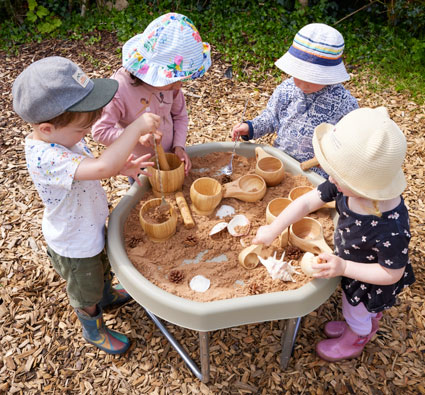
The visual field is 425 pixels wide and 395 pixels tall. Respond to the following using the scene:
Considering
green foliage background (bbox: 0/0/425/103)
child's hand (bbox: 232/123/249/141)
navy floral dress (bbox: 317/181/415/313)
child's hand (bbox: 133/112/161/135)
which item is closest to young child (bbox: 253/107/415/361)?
navy floral dress (bbox: 317/181/415/313)

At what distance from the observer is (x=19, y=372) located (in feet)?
6.47

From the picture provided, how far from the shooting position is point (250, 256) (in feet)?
4.88

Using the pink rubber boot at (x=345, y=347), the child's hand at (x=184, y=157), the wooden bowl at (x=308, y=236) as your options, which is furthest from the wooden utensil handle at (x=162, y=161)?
the pink rubber boot at (x=345, y=347)

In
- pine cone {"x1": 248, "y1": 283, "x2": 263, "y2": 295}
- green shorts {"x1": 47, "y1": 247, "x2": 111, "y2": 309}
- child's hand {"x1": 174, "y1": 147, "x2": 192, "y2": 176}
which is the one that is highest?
child's hand {"x1": 174, "y1": 147, "x2": 192, "y2": 176}

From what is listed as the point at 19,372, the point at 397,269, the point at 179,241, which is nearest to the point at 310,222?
the point at 397,269

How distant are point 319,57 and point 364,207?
2.73 feet

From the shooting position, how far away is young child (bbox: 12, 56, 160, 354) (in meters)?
1.23

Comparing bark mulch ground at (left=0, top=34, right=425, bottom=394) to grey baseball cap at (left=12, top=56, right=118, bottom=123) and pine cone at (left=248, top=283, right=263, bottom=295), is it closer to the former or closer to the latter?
pine cone at (left=248, top=283, right=263, bottom=295)

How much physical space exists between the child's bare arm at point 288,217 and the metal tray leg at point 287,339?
418 mm

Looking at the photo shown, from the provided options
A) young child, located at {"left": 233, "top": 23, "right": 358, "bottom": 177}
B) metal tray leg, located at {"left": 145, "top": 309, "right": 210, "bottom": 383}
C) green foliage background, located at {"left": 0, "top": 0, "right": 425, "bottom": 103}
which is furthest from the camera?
green foliage background, located at {"left": 0, "top": 0, "right": 425, "bottom": 103}

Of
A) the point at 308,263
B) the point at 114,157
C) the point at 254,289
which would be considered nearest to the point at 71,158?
the point at 114,157

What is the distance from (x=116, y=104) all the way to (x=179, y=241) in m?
0.72

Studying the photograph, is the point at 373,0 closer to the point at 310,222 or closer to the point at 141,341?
the point at 310,222

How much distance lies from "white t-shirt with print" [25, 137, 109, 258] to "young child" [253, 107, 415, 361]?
640 mm
